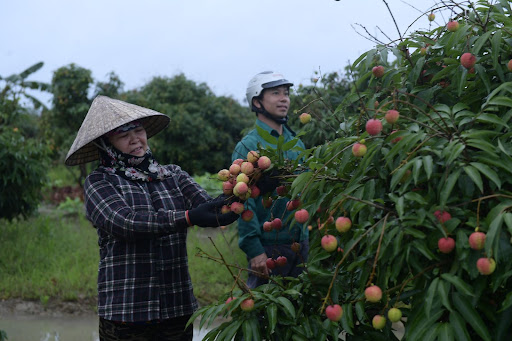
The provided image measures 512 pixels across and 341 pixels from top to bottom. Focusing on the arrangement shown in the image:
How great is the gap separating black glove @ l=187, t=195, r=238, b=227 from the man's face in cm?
130

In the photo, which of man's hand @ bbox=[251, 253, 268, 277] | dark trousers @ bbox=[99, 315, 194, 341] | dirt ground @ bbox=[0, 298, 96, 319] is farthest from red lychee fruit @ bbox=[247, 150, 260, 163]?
dirt ground @ bbox=[0, 298, 96, 319]

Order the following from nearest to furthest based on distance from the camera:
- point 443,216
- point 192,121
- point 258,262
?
point 443,216 → point 258,262 → point 192,121

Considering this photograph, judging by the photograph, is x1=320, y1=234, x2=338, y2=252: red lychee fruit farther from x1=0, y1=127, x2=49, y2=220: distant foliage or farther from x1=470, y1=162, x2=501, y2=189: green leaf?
x1=0, y1=127, x2=49, y2=220: distant foliage

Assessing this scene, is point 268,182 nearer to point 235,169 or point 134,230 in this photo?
point 235,169

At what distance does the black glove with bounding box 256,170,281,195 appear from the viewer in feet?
6.48

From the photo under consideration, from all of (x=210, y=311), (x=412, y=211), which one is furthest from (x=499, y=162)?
(x=210, y=311)

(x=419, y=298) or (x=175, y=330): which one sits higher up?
(x=419, y=298)

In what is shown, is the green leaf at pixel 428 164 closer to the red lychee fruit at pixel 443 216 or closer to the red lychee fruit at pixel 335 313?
the red lychee fruit at pixel 443 216

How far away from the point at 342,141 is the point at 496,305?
583 mm

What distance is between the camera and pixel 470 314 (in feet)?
4.42

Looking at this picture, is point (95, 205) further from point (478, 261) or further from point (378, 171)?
point (478, 261)

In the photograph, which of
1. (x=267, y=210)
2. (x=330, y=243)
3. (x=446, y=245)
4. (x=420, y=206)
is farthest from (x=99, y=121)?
(x=446, y=245)

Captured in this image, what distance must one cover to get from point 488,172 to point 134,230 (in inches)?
55.6

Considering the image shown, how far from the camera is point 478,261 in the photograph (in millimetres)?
1305
